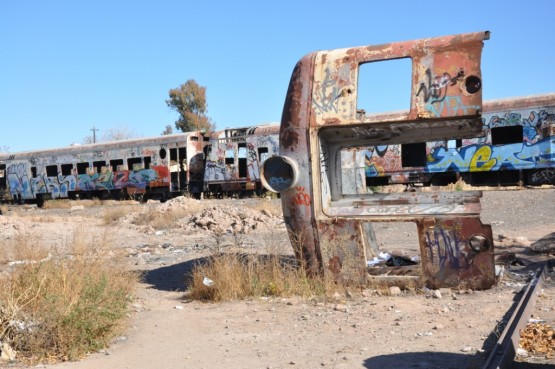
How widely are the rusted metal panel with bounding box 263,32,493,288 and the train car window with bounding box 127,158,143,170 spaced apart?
23.2 m

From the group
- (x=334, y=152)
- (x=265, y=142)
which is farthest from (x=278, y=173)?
(x=265, y=142)

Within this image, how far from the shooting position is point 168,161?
28312 millimetres

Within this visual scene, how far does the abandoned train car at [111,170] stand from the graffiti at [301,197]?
69.9 feet

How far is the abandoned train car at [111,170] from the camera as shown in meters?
28.5

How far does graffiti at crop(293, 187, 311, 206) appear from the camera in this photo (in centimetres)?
690

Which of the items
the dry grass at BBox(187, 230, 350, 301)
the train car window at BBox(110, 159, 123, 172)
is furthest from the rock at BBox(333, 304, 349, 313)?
the train car window at BBox(110, 159, 123, 172)

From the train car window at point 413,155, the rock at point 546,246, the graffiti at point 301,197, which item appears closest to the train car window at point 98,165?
the train car window at point 413,155

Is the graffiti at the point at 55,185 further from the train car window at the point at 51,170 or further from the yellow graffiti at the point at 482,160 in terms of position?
the yellow graffiti at the point at 482,160

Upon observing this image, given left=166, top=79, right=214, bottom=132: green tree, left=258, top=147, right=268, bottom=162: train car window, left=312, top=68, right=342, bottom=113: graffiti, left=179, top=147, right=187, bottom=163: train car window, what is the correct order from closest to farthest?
left=312, top=68, right=342, bottom=113: graffiti, left=258, top=147, right=268, bottom=162: train car window, left=179, top=147, right=187, bottom=163: train car window, left=166, top=79, right=214, bottom=132: green tree

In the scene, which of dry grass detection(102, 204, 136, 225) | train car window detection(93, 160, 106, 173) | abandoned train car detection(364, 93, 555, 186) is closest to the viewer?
dry grass detection(102, 204, 136, 225)

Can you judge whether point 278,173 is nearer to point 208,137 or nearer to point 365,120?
point 365,120

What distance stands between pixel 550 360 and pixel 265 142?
2159cm

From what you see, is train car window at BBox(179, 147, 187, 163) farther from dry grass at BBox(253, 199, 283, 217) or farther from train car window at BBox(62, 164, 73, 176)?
dry grass at BBox(253, 199, 283, 217)

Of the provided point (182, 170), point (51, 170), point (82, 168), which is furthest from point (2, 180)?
point (182, 170)
